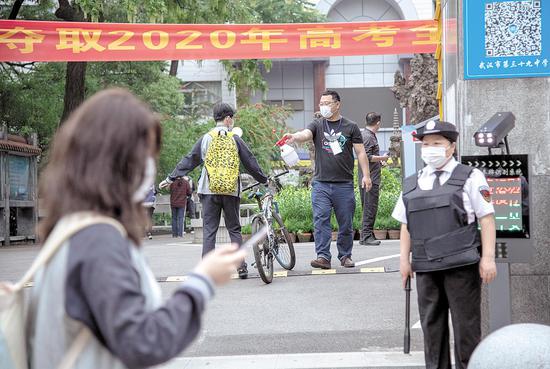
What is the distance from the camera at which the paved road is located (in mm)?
6812

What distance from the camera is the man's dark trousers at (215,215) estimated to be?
10641mm

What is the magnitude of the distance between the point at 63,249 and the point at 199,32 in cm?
1227

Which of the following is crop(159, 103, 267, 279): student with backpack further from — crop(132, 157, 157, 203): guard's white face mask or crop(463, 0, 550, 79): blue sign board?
crop(132, 157, 157, 203): guard's white face mask

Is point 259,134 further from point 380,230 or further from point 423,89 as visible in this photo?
point 380,230

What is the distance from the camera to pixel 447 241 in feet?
18.3

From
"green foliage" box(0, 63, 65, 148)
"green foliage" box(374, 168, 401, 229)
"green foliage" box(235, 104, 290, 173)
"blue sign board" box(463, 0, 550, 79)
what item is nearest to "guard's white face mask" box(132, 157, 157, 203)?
"blue sign board" box(463, 0, 550, 79)

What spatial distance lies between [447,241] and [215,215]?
17.5 ft

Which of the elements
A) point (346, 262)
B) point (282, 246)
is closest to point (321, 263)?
point (346, 262)

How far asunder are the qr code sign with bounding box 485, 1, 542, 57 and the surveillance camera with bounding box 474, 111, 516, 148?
3.10ft

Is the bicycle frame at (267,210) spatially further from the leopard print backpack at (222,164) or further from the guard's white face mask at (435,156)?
the guard's white face mask at (435,156)

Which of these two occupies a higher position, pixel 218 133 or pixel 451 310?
pixel 218 133

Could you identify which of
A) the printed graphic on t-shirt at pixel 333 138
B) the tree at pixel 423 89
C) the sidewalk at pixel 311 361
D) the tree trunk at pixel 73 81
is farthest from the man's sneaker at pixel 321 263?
the tree trunk at pixel 73 81

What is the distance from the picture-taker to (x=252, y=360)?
6812 millimetres

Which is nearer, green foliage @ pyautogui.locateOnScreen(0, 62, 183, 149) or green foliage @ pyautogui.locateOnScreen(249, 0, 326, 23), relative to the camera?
green foliage @ pyautogui.locateOnScreen(0, 62, 183, 149)
